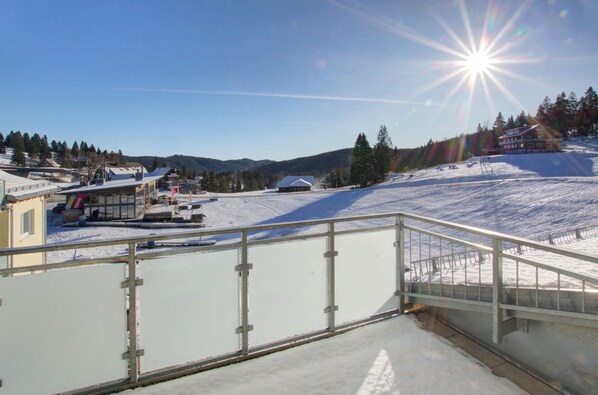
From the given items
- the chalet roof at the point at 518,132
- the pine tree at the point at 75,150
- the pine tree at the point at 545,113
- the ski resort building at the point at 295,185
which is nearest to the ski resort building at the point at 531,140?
the chalet roof at the point at 518,132

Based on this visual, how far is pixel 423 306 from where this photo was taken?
420 cm

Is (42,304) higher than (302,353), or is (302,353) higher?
(42,304)

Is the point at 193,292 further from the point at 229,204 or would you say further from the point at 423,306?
the point at 229,204

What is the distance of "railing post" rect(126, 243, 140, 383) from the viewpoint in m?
2.72

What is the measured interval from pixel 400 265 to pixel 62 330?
3.36 m

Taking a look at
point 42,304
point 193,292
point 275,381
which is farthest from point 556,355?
point 42,304

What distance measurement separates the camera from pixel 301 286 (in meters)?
3.48

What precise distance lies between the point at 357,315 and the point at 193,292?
6.01 ft

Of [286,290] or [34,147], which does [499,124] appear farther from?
[34,147]

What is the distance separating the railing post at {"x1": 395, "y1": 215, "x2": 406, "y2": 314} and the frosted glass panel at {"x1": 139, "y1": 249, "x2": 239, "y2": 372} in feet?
6.61

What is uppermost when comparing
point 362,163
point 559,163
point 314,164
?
point 314,164

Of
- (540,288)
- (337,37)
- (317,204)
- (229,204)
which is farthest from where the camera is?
(229,204)

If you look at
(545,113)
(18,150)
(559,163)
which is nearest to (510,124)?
(545,113)

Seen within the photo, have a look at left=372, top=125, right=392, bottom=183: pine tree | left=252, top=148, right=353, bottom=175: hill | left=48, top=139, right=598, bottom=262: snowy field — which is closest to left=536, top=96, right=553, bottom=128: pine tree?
left=48, top=139, right=598, bottom=262: snowy field
